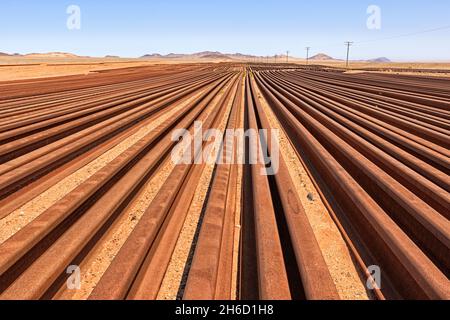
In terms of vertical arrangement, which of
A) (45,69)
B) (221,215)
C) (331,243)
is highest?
(45,69)

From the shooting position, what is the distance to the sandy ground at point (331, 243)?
3145mm

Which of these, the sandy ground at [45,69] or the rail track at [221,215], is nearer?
the rail track at [221,215]

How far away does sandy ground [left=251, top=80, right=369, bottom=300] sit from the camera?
10.3 feet

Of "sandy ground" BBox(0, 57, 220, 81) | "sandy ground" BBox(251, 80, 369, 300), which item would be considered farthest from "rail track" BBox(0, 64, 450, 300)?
"sandy ground" BBox(0, 57, 220, 81)

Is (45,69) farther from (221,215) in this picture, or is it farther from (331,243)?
(331,243)

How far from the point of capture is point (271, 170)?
607cm

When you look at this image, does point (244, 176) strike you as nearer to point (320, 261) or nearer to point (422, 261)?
point (320, 261)

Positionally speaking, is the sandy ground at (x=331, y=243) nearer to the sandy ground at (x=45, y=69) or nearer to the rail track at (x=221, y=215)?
the rail track at (x=221, y=215)

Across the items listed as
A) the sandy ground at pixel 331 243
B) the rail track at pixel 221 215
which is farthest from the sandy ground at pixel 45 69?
the sandy ground at pixel 331 243

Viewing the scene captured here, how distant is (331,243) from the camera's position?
394cm

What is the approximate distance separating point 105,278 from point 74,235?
982 millimetres

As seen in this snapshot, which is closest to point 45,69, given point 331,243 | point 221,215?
point 221,215

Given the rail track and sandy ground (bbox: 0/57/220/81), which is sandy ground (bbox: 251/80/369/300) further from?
sandy ground (bbox: 0/57/220/81)
